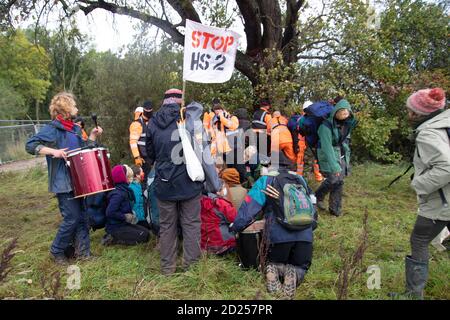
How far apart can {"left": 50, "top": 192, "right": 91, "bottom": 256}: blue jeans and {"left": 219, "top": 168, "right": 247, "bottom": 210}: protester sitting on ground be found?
177 cm

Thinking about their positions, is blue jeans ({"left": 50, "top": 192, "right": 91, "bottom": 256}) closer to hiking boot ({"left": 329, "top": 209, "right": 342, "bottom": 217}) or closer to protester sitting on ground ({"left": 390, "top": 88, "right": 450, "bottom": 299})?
protester sitting on ground ({"left": 390, "top": 88, "right": 450, "bottom": 299})

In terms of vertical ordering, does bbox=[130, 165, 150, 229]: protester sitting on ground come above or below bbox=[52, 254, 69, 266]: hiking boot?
above

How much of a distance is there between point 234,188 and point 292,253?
50.3 inches

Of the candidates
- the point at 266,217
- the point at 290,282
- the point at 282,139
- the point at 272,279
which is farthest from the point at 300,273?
the point at 282,139

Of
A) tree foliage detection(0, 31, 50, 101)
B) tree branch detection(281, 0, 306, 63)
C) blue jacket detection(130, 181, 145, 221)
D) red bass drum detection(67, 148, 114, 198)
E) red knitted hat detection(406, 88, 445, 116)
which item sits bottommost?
blue jacket detection(130, 181, 145, 221)

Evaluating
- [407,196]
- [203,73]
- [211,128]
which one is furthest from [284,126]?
[407,196]

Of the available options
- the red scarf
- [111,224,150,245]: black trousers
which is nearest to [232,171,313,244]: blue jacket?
[111,224,150,245]: black trousers

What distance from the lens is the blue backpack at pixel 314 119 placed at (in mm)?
5727

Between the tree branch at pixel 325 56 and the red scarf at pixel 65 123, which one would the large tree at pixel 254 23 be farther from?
the red scarf at pixel 65 123

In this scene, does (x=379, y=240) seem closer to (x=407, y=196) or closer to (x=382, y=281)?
(x=382, y=281)

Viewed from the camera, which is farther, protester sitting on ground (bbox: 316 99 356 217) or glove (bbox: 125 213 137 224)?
protester sitting on ground (bbox: 316 99 356 217)

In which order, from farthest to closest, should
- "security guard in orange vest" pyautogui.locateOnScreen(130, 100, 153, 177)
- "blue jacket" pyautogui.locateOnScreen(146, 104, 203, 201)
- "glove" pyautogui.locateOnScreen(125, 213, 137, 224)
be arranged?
1. "security guard in orange vest" pyautogui.locateOnScreen(130, 100, 153, 177)
2. "glove" pyautogui.locateOnScreen(125, 213, 137, 224)
3. "blue jacket" pyautogui.locateOnScreen(146, 104, 203, 201)

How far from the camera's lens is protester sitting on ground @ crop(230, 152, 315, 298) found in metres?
3.45
